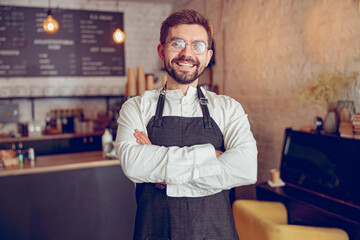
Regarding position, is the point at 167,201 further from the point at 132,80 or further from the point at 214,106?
the point at 132,80

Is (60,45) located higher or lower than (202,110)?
higher

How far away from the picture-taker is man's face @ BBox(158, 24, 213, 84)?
1.29 m

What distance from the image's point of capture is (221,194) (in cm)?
134

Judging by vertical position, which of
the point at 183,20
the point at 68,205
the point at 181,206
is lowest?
the point at 68,205

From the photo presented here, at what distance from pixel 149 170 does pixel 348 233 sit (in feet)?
4.28

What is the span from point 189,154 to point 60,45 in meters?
4.13

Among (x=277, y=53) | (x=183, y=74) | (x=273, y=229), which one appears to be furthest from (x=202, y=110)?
(x=277, y=53)

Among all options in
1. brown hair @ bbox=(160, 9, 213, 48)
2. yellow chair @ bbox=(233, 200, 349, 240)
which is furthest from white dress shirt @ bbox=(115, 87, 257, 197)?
yellow chair @ bbox=(233, 200, 349, 240)

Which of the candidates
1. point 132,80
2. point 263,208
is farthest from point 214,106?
point 132,80

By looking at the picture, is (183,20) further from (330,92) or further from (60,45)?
(60,45)

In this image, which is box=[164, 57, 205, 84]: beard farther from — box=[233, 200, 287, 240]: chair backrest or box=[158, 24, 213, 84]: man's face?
box=[233, 200, 287, 240]: chair backrest

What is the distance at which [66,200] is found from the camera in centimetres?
268

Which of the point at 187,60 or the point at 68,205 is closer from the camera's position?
the point at 187,60

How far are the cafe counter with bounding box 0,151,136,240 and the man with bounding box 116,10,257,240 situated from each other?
5.14 feet
